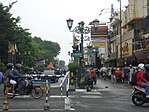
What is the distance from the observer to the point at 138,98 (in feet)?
57.2

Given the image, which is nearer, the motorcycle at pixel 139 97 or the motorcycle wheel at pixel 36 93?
the motorcycle at pixel 139 97

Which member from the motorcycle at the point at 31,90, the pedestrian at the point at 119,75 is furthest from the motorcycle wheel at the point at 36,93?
the pedestrian at the point at 119,75

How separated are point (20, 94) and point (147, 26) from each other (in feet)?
85.7

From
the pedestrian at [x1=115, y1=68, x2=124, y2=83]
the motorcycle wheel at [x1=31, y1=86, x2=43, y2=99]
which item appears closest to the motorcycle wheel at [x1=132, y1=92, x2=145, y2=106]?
the motorcycle wheel at [x1=31, y1=86, x2=43, y2=99]

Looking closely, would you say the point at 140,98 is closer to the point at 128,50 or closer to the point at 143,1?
the point at 143,1

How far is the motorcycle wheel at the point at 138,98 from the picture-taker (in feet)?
56.9

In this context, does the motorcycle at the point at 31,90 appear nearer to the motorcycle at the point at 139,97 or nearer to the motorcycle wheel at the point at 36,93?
the motorcycle wheel at the point at 36,93

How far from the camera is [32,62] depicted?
96.4 m

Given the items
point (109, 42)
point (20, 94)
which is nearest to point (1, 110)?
point (20, 94)

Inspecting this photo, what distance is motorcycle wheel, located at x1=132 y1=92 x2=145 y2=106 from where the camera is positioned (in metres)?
17.3

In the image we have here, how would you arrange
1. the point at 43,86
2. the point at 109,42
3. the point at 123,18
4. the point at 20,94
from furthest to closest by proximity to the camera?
the point at 109,42 → the point at 123,18 → the point at 43,86 → the point at 20,94

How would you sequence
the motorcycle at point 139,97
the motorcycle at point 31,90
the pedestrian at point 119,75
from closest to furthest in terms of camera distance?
the motorcycle at point 139,97 → the motorcycle at point 31,90 → the pedestrian at point 119,75

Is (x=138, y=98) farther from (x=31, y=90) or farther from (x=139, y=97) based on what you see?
(x=31, y=90)

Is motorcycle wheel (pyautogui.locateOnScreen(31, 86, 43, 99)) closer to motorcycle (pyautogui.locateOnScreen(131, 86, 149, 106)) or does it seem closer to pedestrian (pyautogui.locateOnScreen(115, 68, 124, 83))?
motorcycle (pyautogui.locateOnScreen(131, 86, 149, 106))
